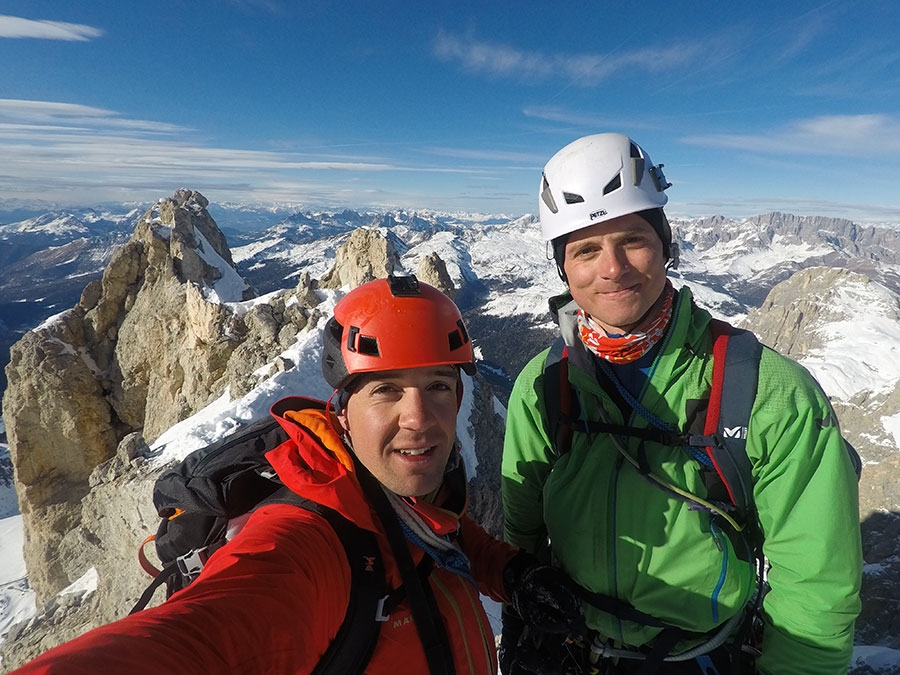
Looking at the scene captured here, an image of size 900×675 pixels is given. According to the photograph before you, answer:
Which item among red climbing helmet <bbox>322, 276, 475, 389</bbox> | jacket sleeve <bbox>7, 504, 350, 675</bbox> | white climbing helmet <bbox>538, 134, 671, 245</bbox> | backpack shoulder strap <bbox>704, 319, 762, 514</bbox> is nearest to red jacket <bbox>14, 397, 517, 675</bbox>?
jacket sleeve <bbox>7, 504, 350, 675</bbox>

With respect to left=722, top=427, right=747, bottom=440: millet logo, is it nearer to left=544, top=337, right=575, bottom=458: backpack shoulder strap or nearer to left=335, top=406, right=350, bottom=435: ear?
left=544, top=337, right=575, bottom=458: backpack shoulder strap

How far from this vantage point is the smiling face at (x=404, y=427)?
325cm

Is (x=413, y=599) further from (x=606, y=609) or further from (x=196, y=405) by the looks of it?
(x=196, y=405)

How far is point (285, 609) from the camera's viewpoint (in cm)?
245

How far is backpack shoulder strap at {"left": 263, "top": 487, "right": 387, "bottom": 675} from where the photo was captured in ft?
8.95

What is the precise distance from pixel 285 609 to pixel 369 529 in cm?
71

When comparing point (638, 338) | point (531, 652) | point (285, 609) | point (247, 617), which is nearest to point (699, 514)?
point (638, 338)

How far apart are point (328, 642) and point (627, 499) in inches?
99.6

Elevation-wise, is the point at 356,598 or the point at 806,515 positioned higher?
the point at 806,515

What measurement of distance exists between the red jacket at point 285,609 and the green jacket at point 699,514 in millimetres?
1277

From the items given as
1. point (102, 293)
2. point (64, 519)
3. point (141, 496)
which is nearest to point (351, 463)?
point (141, 496)

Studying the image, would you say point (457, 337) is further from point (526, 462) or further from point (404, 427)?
point (526, 462)

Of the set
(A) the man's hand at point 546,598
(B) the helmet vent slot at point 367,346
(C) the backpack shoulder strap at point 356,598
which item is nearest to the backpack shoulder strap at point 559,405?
(A) the man's hand at point 546,598

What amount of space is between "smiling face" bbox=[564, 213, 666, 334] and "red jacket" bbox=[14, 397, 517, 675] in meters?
2.46
